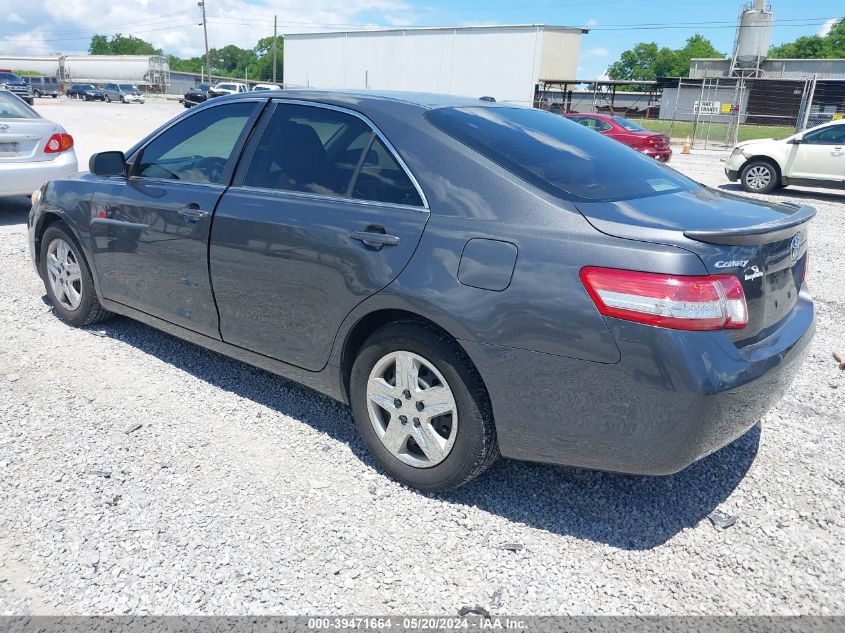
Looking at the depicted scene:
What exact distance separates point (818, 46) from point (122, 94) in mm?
91130

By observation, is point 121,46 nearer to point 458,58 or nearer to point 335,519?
point 458,58

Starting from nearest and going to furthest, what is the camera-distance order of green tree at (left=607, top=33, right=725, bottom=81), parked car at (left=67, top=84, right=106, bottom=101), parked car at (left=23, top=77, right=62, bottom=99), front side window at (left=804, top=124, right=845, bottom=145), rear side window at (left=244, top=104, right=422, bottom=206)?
rear side window at (left=244, top=104, right=422, bottom=206) → front side window at (left=804, top=124, right=845, bottom=145) → parked car at (left=67, top=84, right=106, bottom=101) → parked car at (left=23, top=77, right=62, bottom=99) → green tree at (left=607, top=33, right=725, bottom=81)

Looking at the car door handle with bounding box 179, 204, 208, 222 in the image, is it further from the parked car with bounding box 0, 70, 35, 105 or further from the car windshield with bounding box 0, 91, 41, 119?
the parked car with bounding box 0, 70, 35, 105

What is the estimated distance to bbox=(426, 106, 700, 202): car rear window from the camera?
2922 mm

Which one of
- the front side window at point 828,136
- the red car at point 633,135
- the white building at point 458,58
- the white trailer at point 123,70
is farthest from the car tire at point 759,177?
the white trailer at point 123,70

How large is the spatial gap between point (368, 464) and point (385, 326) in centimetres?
76

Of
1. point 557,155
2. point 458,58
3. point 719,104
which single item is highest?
point 458,58

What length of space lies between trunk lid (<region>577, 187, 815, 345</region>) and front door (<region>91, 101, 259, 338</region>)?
2.13 metres

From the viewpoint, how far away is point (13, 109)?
883 centimetres

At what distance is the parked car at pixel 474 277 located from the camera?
8.16ft

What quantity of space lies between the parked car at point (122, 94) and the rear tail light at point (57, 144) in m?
51.2

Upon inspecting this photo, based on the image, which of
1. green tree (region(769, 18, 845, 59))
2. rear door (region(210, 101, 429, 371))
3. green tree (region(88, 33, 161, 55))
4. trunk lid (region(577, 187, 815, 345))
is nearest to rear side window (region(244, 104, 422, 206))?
rear door (region(210, 101, 429, 371))

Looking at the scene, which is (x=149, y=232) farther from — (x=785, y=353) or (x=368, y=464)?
(x=785, y=353)

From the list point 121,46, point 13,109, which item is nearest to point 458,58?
point 13,109
